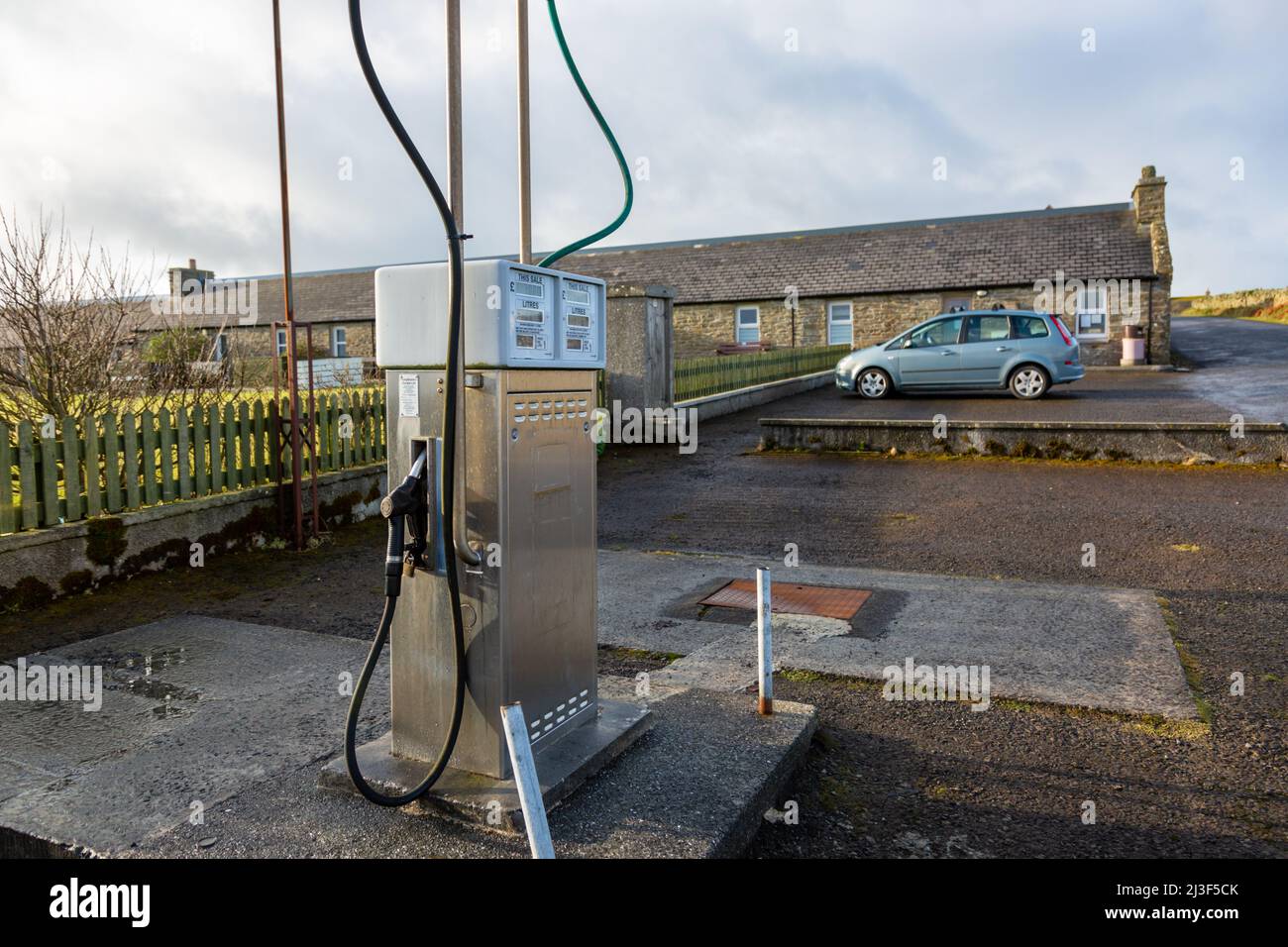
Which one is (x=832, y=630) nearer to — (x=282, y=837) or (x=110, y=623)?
(x=282, y=837)

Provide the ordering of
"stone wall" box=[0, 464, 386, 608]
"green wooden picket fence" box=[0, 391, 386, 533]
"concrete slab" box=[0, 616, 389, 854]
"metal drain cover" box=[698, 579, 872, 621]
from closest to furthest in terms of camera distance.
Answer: "concrete slab" box=[0, 616, 389, 854] → "metal drain cover" box=[698, 579, 872, 621] → "stone wall" box=[0, 464, 386, 608] → "green wooden picket fence" box=[0, 391, 386, 533]

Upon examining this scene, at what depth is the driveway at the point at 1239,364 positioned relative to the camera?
54.3 ft

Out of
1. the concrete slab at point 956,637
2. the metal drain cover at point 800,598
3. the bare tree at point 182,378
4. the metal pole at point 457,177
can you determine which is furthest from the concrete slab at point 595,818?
the bare tree at point 182,378

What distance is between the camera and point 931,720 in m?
4.41

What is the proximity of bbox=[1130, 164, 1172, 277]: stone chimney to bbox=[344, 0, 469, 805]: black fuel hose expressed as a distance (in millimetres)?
30969

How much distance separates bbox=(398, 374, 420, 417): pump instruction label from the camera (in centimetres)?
321

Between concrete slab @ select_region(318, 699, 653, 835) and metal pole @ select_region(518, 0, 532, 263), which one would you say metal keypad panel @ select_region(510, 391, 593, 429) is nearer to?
Result: metal pole @ select_region(518, 0, 532, 263)

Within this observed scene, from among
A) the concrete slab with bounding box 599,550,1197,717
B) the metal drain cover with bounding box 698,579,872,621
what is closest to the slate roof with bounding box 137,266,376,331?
the metal drain cover with bounding box 698,579,872,621

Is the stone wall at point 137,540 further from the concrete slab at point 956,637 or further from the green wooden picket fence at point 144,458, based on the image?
the concrete slab at point 956,637

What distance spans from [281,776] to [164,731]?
966 millimetres

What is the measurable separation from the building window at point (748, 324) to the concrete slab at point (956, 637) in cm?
2813

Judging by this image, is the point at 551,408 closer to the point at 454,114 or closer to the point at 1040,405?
the point at 454,114
